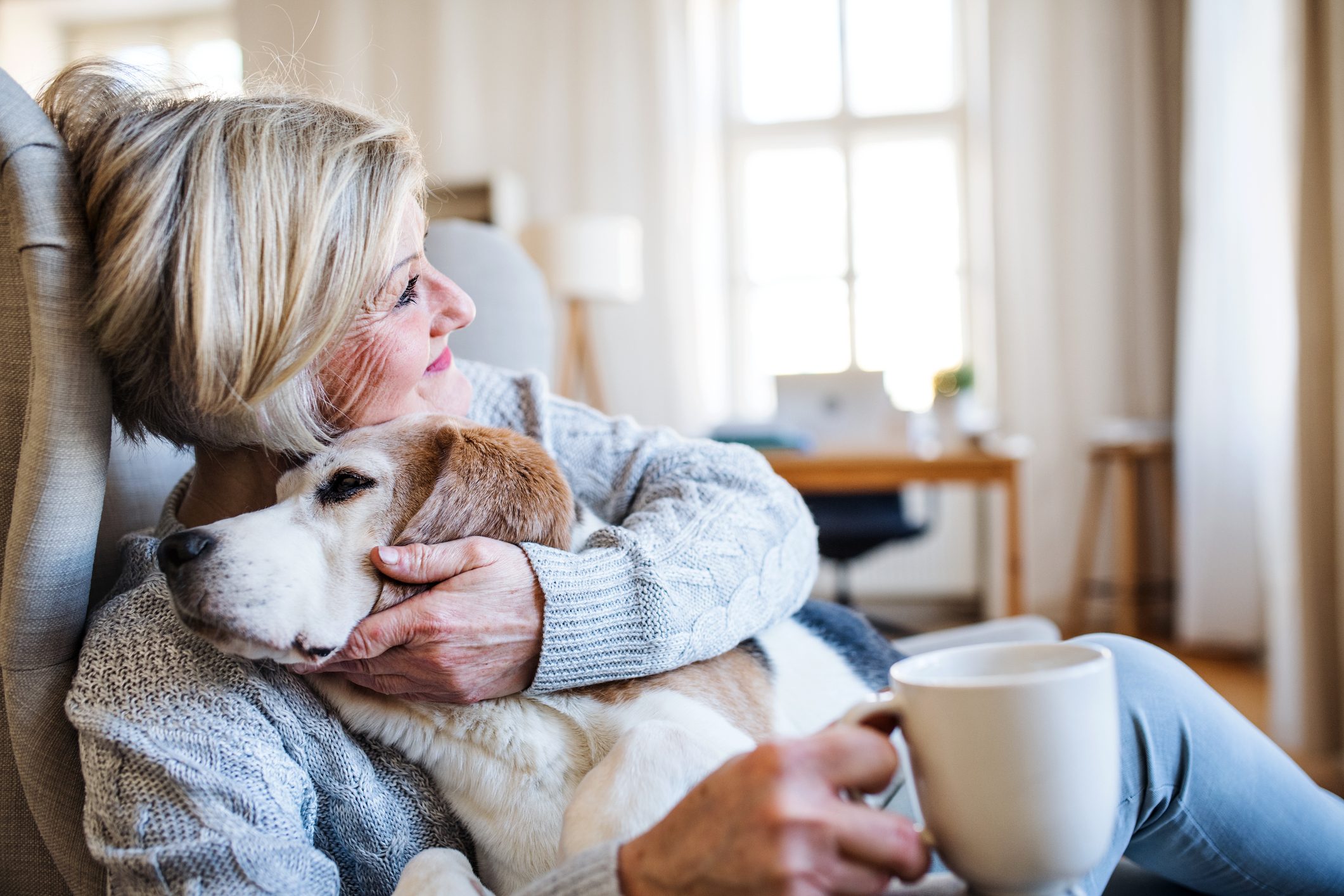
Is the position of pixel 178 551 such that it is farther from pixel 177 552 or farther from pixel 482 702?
pixel 482 702

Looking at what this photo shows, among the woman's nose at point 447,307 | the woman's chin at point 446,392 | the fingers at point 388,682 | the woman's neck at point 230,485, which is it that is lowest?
the fingers at point 388,682

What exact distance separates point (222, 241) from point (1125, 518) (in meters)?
Answer: 3.77

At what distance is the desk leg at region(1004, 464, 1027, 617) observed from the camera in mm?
2920

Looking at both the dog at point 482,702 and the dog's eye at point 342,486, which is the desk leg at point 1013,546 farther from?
the dog's eye at point 342,486

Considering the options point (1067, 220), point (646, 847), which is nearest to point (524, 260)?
point (646, 847)

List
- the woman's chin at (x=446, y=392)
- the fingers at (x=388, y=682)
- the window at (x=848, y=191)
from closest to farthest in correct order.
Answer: the fingers at (x=388, y=682), the woman's chin at (x=446, y=392), the window at (x=848, y=191)

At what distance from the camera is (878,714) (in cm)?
54

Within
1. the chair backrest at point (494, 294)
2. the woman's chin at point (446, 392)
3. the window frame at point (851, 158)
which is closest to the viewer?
the woman's chin at point (446, 392)

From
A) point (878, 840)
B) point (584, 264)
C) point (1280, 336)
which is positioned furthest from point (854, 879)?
point (584, 264)

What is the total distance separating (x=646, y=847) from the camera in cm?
56

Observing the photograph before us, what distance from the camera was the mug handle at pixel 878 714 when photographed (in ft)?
1.71

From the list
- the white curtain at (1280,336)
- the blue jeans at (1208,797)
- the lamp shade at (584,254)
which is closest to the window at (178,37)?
the lamp shade at (584,254)

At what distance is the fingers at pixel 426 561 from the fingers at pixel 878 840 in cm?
36

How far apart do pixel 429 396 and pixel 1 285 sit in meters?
0.37
